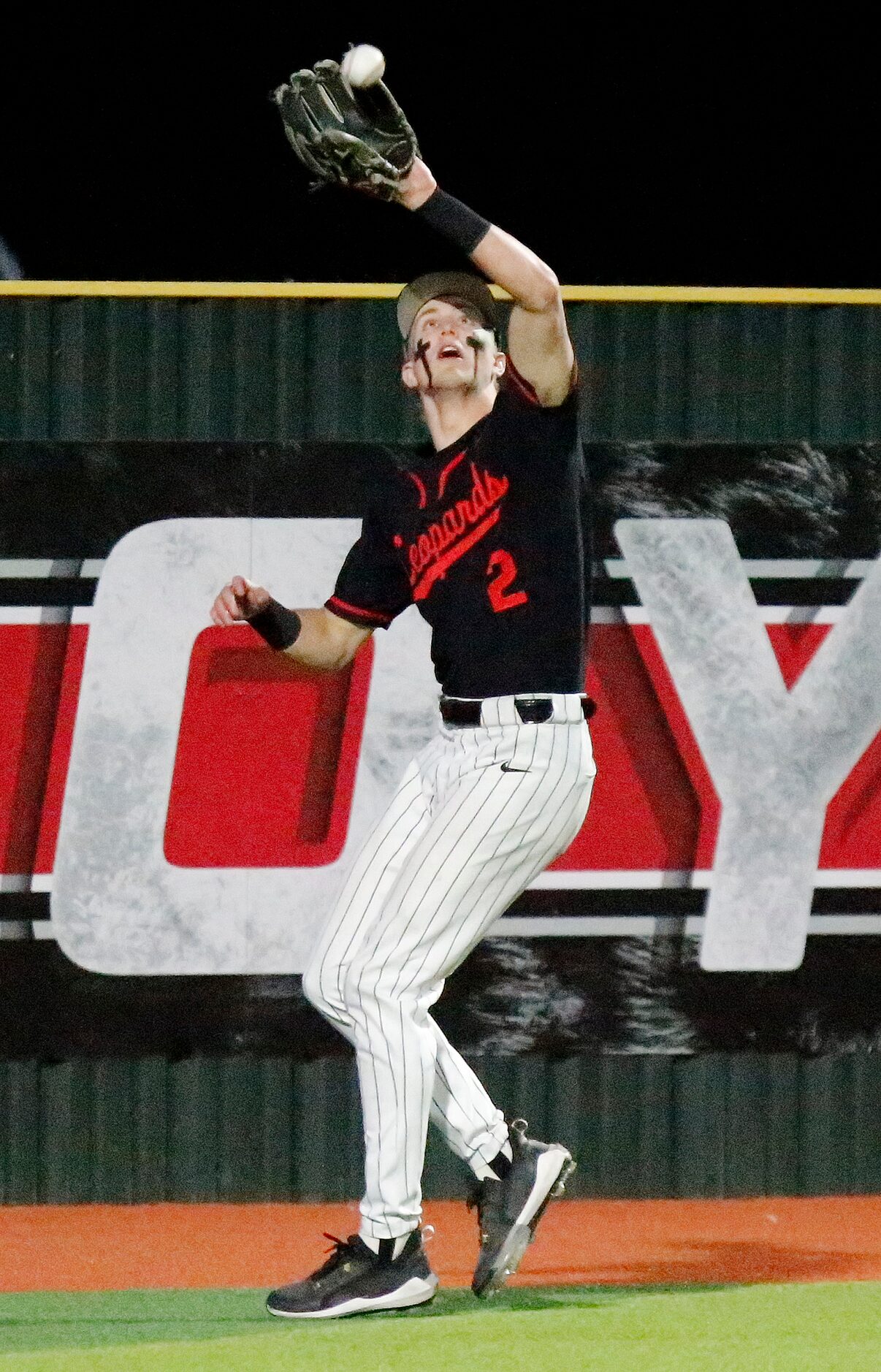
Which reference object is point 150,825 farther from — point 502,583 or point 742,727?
point 502,583

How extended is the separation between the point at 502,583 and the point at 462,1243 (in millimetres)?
2170

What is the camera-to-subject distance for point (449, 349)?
3.88 meters

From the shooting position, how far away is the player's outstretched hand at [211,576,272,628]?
3842mm

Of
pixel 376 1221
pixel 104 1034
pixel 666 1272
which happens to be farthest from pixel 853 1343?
pixel 104 1034

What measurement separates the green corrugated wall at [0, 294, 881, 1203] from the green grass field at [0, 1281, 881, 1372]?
152 cm

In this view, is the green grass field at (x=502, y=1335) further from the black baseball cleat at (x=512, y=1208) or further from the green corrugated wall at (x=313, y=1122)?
the green corrugated wall at (x=313, y=1122)

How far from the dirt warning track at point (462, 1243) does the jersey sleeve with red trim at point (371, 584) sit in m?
1.58

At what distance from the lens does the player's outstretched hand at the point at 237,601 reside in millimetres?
3842

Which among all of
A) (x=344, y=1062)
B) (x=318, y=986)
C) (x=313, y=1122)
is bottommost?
(x=313, y=1122)

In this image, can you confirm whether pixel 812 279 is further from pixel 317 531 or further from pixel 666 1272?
pixel 666 1272

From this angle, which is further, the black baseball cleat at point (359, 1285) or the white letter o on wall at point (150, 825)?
the white letter o on wall at point (150, 825)

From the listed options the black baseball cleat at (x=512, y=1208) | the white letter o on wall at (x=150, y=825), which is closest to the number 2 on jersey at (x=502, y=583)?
the black baseball cleat at (x=512, y=1208)

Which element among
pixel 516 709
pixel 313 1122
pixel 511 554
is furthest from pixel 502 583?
pixel 313 1122

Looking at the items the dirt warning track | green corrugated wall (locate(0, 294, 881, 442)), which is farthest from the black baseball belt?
green corrugated wall (locate(0, 294, 881, 442))
